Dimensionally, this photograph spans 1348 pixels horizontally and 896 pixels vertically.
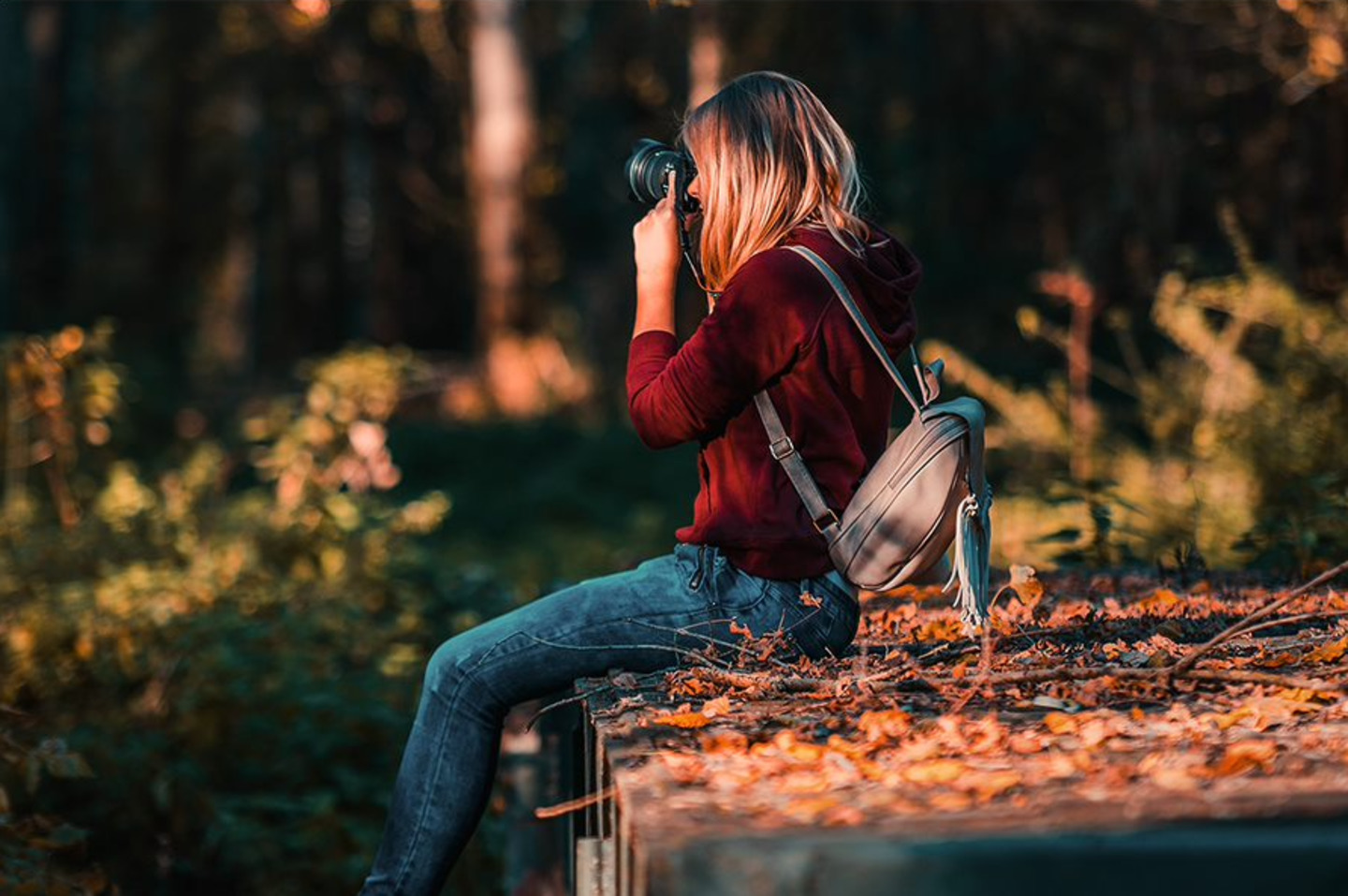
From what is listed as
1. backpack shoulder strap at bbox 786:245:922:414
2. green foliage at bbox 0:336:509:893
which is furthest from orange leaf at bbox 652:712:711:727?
green foliage at bbox 0:336:509:893

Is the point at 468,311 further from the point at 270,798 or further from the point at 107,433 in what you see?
the point at 270,798

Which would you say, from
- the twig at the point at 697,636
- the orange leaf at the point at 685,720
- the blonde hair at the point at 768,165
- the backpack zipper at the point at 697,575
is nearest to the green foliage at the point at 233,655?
the twig at the point at 697,636

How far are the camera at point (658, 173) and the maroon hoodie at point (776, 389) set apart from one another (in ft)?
0.81

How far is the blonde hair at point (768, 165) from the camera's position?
370cm

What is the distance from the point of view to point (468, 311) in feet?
101

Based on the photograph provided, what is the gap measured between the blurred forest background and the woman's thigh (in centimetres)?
111

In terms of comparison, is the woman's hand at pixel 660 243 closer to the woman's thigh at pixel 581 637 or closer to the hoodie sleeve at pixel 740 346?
the hoodie sleeve at pixel 740 346

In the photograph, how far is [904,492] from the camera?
362cm

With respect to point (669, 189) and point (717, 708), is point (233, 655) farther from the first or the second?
point (717, 708)

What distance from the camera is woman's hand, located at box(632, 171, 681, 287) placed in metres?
3.76

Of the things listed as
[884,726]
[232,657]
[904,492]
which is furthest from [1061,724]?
[232,657]

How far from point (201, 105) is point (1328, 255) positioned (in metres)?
24.3

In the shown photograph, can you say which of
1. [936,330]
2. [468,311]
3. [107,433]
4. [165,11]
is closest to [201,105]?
[165,11]

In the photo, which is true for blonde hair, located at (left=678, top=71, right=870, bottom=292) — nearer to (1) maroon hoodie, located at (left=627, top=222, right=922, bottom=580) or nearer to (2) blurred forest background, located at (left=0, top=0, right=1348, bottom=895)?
(1) maroon hoodie, located at (left=627, top=222, right=922, bottom=580)
